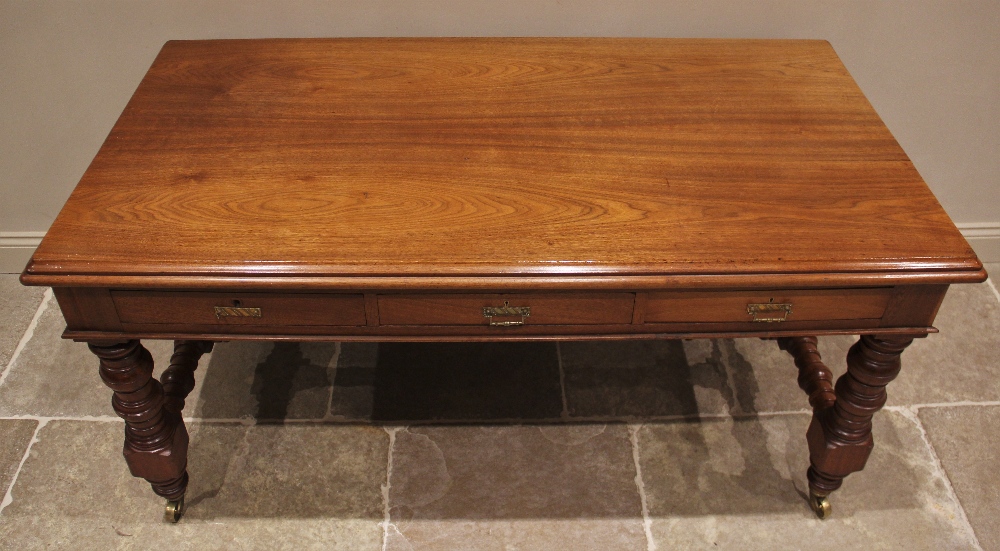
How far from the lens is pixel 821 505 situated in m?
2.03

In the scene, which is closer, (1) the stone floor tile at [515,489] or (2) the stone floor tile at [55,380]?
(1) the stone floor tile at [515,489]

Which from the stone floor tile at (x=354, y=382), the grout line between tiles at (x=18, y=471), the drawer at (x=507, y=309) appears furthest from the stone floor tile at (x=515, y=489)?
the grout line between tiles at (x=18, y=471)

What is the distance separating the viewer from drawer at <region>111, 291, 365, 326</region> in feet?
5.07

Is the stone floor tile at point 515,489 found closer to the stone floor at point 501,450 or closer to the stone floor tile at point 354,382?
the stone floor at point 501,450

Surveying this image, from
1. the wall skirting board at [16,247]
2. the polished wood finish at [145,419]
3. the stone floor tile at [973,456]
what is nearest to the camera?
the polished wood finish at [145,419]

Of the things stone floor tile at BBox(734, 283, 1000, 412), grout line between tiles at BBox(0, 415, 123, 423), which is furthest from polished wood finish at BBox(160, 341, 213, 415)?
stone floor tile at BBox(734, 283, 1000, 412)

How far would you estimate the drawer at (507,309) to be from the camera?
1.54 m

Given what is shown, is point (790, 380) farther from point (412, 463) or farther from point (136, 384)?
point (136, 384)

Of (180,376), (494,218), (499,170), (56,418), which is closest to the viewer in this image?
(494,218)

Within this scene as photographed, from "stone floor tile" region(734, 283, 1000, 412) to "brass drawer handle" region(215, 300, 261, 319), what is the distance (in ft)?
A: 4.45

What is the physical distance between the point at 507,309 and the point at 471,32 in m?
0.89

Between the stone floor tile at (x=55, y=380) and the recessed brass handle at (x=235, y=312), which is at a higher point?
the recessed brass handle at (x=235, y=312)

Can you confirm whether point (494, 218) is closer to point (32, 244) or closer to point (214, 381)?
point (214, 381)

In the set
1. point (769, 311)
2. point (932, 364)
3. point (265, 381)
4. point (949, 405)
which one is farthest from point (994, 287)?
point (265, 381)
